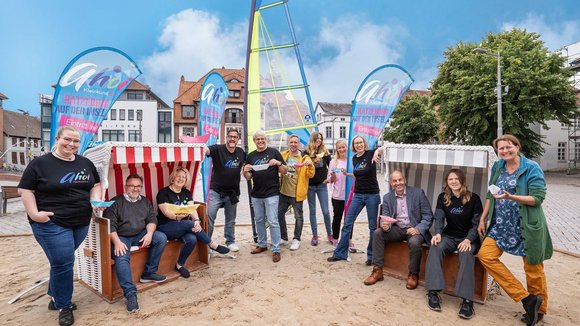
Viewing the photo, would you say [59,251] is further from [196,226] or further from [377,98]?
[377,98]

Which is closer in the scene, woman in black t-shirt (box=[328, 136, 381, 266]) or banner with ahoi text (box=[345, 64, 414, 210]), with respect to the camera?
woman in black t-shirt (box=[328, 136, 381, 266])

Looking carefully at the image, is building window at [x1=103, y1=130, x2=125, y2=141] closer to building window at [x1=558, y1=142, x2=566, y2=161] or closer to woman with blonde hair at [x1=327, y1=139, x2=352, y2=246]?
woman with blonde hair at [x1=327, y1=139, x2=352, y2=246]

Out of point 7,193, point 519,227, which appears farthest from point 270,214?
point 7,193

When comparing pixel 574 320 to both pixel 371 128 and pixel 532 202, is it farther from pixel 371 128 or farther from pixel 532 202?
pixel 371 128

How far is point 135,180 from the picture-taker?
3.80 m

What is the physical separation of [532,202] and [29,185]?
4.24 metres

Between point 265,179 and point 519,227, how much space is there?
10.0 feet

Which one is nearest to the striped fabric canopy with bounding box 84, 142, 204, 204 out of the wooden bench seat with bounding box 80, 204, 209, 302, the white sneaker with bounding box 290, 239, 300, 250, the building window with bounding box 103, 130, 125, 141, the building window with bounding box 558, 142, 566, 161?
the wooden bench seat with bounding box 80, 204, 209, 302

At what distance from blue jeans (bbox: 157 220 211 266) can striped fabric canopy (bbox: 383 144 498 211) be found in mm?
2566

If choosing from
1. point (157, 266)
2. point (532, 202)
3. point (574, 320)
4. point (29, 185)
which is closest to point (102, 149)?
point (29, 185)

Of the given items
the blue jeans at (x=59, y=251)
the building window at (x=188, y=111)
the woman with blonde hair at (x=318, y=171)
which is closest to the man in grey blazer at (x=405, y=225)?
the woman with blonde hair at (x=318, y=171)

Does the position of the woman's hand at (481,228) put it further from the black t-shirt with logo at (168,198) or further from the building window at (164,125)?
the building window at (164,125)

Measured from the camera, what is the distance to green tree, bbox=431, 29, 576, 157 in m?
19.2

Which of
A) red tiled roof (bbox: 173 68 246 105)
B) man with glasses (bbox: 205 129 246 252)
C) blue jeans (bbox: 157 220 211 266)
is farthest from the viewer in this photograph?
red tiled roof (bbox: 173 68 246 105)
